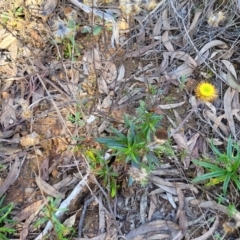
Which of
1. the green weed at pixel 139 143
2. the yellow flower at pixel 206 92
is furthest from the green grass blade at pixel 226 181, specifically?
the yellow flower at pixel 206 92

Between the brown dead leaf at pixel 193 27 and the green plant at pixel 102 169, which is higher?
the brown dead leaf at pixel 193 27

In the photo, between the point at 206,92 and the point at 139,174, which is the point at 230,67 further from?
the point at 139,174

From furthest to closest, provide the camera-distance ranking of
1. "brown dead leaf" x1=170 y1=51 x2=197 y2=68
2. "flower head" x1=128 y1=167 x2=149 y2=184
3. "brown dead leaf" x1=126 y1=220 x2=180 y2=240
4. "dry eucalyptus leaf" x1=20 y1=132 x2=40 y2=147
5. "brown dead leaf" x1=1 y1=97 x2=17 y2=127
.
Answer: "brown dead leaf" x1=170 y1=51 x2=197 y2=68 → "brown dead leaf" x1=1 y1=97 x2=17 y2=127 → "dry eucalyptus leaf" x1=20 y1=132 x2=40 y2=147 → "brown dead leaf" x1=126 y1=220 x2=180 y2=240 → "flower head" x1=128 y1=167 x2=149 y2=184

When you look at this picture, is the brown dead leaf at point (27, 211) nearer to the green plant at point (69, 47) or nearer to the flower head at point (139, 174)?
the flower head at point (139, 174)

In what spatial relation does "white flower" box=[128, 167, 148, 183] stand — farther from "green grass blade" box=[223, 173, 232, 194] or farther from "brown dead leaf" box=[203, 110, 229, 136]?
"brown dead leaf" box=[203, 110, 229, 136]

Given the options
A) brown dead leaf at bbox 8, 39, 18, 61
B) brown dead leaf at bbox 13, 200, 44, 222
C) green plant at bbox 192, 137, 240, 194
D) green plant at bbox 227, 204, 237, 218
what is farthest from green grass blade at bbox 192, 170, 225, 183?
brown dead leaf at bbox 8, 39, 18, 61

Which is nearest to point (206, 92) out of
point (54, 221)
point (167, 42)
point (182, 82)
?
point (182, 82)
